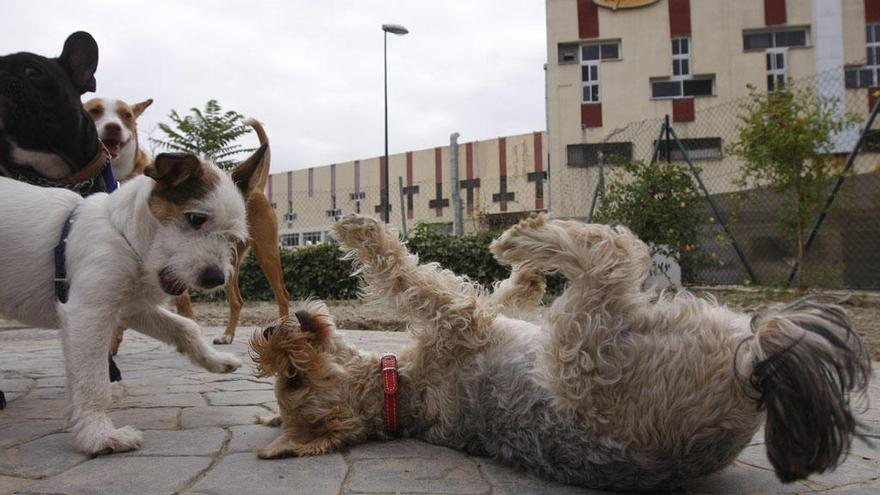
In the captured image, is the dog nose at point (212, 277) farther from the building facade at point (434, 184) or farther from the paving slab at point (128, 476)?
the building facade at point (434, 184)

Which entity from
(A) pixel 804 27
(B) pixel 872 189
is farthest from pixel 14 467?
(A) pixel 804 27

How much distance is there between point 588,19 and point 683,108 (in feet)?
18.6

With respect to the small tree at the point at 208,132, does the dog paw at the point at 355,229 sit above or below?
below

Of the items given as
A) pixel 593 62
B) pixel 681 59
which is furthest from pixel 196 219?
pixel 681 59

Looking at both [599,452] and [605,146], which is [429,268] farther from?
[605,146]

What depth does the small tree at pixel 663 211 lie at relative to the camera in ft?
35.5

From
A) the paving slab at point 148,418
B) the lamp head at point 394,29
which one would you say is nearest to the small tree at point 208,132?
the lamp head at point 394,29

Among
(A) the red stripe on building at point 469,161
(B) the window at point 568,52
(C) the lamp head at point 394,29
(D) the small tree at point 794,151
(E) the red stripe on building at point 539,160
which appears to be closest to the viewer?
(D) the small tree at point 794,151

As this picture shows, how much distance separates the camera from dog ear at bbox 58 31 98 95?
436cm

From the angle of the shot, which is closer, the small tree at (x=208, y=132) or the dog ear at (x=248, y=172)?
the dog ear at (x=248, y=172)

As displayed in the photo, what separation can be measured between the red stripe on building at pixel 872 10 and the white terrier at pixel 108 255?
31000 millimetres

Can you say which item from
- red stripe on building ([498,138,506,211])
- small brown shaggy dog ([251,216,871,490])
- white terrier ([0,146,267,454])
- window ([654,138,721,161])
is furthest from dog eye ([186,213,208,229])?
red stripe on building ([498,138,506,211])

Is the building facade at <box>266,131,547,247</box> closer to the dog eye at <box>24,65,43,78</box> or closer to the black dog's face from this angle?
the black dog's face

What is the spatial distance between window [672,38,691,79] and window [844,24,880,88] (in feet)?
19.9
